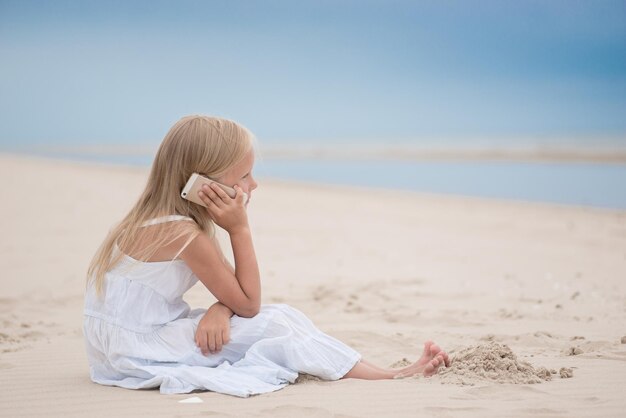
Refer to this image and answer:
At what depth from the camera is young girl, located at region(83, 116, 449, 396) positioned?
347 centimetres

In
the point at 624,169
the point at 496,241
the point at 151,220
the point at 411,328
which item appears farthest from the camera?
the point at 624,169

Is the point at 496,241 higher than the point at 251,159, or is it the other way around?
the point at 251,159

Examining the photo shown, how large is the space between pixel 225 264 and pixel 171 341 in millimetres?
417

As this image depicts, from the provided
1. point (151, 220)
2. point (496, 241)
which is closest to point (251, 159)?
point (151, 220)

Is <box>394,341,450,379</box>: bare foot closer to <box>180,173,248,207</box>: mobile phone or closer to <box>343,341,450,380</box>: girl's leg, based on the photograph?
<box>343,341,450,380</box>: girl's leg

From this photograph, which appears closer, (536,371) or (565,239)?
(536,371)

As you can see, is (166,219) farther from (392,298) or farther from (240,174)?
(392,298)

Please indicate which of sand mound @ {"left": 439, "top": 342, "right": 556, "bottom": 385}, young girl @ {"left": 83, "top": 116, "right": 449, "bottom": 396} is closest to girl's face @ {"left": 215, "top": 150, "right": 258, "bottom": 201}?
young girl @ {"left": 83, "top": 116, "right": 449, "bottom": 396}

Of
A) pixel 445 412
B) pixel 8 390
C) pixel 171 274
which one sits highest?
pixel 171 274

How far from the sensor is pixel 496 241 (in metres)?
9.39

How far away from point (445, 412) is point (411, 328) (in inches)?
79.2

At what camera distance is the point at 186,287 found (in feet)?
11.9

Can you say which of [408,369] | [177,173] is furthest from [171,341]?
[408,369]

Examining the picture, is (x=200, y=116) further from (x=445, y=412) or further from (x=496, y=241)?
(x=496, y=241)
